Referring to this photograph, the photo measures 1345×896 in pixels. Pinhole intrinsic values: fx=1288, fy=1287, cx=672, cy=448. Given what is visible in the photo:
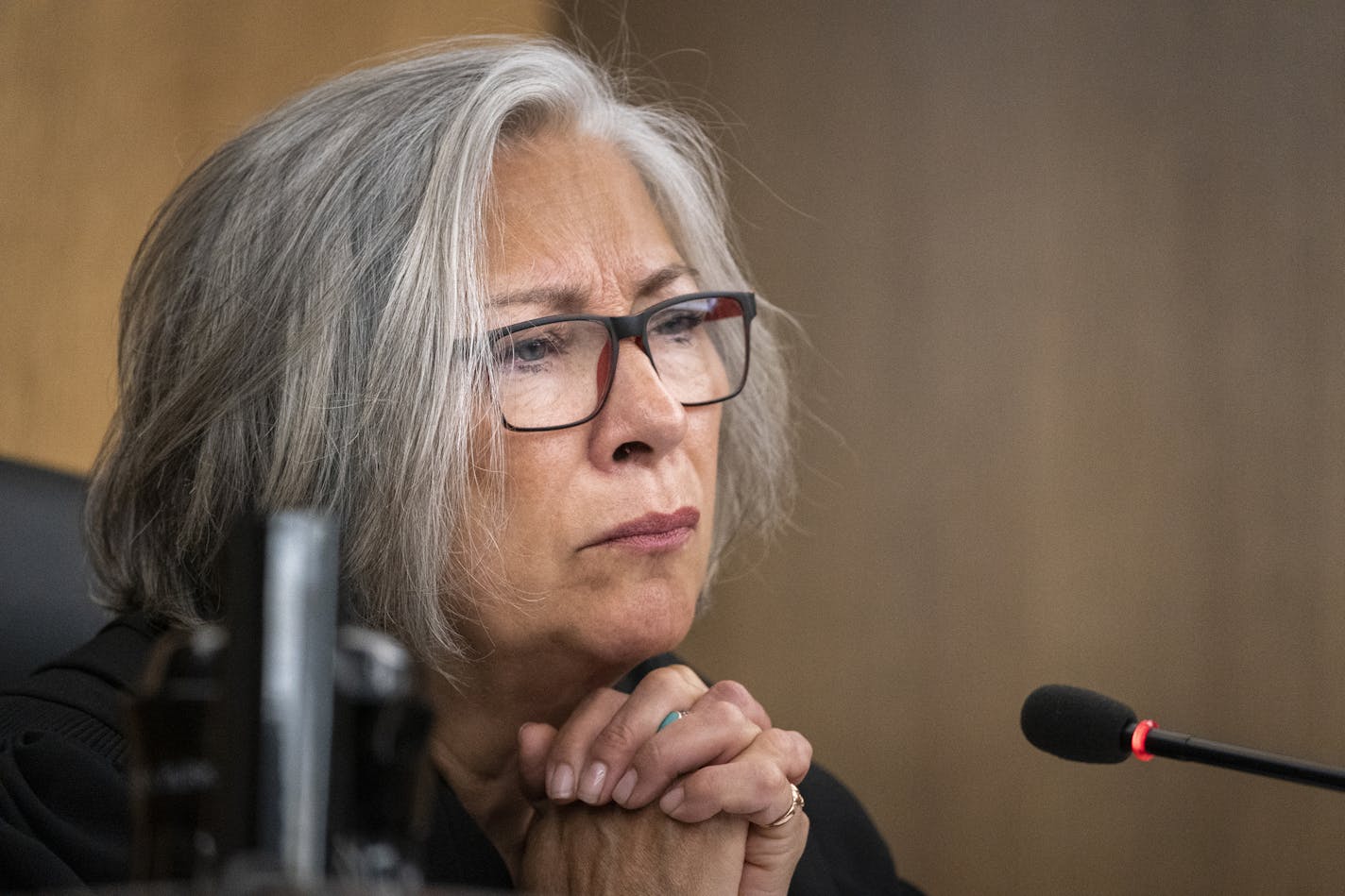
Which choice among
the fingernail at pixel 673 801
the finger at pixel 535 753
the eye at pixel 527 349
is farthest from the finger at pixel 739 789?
the eye at pixel 527 349

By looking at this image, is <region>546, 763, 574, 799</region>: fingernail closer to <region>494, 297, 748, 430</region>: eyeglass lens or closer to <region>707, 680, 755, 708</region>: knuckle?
<region>707, 680, 755, 708</region>: knuckle

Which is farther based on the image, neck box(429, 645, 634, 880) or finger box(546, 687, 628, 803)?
neck box(429, 645, 634, 880)

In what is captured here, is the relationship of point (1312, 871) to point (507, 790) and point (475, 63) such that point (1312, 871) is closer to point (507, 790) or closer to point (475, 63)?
point (507, 790)

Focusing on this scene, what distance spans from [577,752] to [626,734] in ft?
0.14

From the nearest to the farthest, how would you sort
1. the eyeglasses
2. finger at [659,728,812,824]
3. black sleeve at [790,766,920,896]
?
1. finger at [659,728,812,824]
2. the eyeglasses
3. black sleeve at [790,766,920,896]

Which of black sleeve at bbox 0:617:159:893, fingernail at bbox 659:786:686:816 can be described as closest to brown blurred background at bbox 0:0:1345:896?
black sleeve at bbox 0:617:159:893

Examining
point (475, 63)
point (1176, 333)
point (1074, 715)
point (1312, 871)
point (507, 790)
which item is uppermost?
point (475, 63)

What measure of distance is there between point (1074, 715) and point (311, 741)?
0.71 m

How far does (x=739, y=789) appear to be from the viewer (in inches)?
37.6

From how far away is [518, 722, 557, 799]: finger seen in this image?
1.04 m

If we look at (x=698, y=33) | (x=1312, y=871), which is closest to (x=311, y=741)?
(x=1312, y=871)

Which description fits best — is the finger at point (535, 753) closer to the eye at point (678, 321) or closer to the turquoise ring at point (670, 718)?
the turquoise ring at point (670, 718)

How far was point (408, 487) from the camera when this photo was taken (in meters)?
1.03

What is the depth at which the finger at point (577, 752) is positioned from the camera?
3.22 feet
